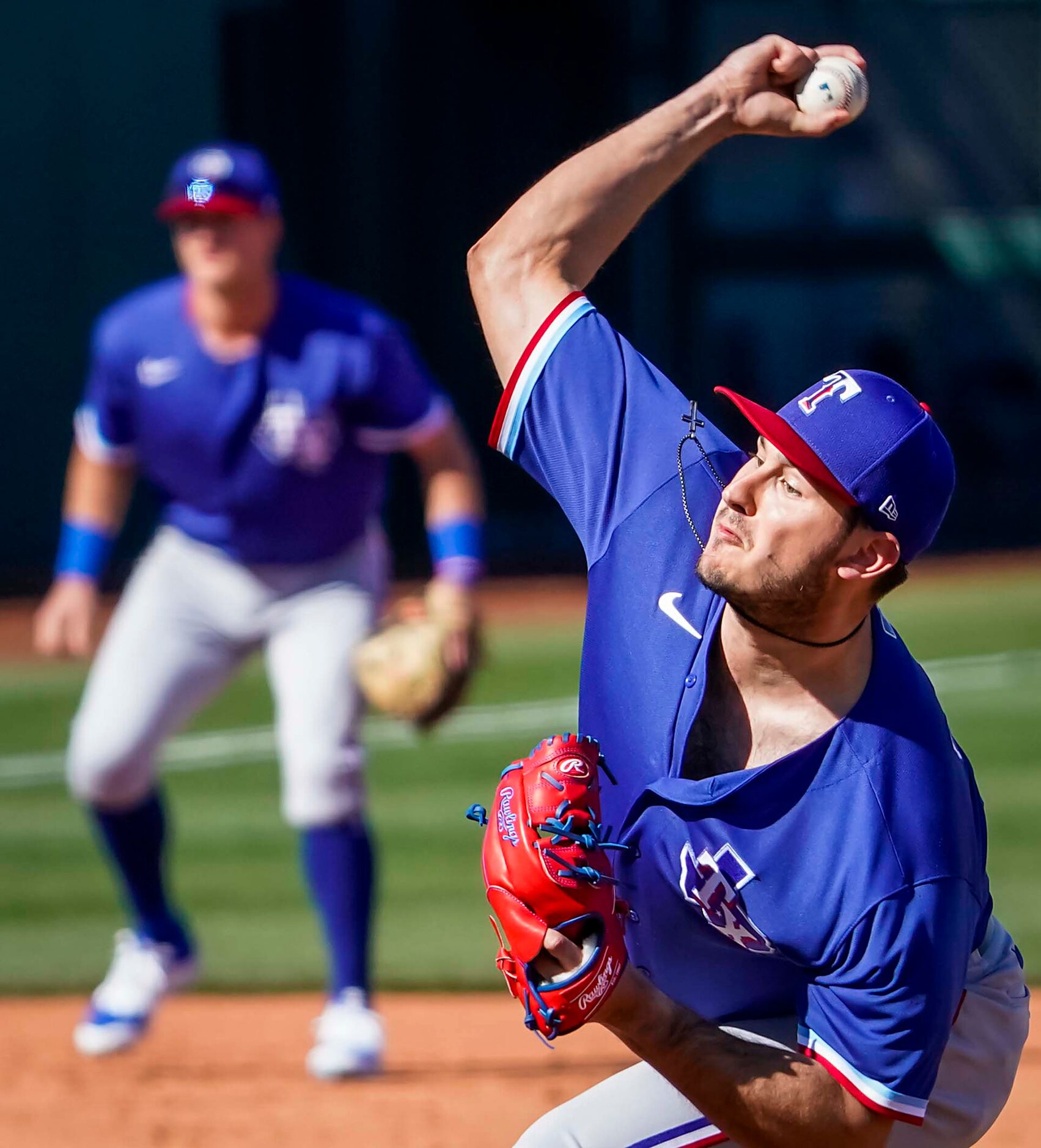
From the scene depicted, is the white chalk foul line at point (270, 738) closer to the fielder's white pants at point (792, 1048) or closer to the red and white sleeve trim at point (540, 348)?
the red and white sleeve trim at point (540, 348)

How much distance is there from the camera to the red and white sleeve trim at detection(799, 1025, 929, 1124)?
2.70m

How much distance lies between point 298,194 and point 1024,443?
30.0 ft

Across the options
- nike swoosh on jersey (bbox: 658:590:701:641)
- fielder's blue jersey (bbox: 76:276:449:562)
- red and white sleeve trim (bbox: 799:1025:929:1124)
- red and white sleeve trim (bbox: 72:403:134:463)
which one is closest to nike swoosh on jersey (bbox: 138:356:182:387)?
fielder's blue jersey (bbox: 76:276:449:562)

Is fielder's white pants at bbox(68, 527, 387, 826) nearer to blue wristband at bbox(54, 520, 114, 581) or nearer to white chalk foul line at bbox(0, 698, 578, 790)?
blue wristband at bbox(54, 520, 114, 581)

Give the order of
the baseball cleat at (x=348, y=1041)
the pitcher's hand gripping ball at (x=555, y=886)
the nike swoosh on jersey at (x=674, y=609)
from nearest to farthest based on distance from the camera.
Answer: the pitcher's hand gripping ball at (x=555, y=886) → the nike swoosh on jersey at (x=674, y=609) → the baseball cleat at (x=348, y=1041)

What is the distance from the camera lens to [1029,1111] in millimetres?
4852

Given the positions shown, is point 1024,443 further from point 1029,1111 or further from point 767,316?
point 1029,1111

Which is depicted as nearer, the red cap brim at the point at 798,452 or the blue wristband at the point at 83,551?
the red cap brim at the point at 798,452

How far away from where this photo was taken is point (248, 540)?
17.6 feet

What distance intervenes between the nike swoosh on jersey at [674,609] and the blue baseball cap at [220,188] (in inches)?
103

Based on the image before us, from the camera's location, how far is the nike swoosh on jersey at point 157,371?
529 centimetres

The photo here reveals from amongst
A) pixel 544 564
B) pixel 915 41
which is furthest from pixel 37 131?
pixel 915 41

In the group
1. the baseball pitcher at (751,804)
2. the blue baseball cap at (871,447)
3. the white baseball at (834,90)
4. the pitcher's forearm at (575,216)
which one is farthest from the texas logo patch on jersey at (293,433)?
the blue baseball cap at (871,447)

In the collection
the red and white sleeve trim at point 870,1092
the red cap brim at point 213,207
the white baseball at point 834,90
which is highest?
the white baseball at point 834,90
